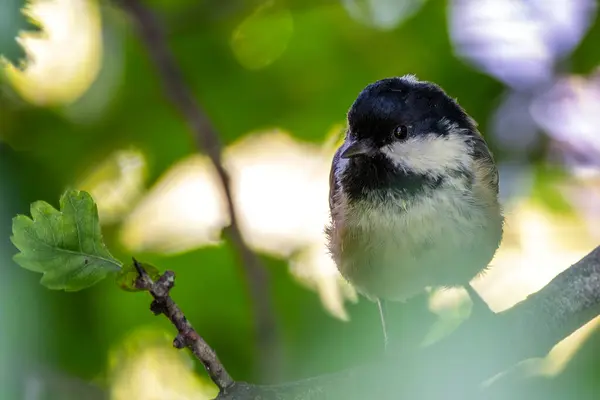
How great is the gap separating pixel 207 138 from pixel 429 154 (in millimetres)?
469

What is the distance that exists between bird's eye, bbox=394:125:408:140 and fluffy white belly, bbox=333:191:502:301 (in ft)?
0.44

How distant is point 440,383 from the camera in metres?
0.90

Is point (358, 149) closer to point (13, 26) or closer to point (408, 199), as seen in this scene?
point (408, 199)

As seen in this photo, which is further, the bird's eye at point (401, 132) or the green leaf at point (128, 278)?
the bird's eye at point (401, 132)

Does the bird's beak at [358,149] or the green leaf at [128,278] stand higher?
the bird's beak at [358,149]

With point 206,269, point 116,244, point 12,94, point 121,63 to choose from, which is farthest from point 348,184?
point 12,94

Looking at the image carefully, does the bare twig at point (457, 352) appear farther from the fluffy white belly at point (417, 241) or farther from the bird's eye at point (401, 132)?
the bird's eye at point (401, 132)

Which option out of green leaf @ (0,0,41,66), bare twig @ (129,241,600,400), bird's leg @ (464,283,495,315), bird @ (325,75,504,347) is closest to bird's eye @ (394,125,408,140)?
bird @ (325,75,504,347)

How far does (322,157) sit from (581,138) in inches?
24.7

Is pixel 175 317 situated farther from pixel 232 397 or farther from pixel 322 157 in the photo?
pixel 322 157

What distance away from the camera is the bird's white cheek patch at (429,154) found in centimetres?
152

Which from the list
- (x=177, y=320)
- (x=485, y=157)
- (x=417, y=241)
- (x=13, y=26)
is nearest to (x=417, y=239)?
(x=417, y=241)

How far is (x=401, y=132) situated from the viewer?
1.55m

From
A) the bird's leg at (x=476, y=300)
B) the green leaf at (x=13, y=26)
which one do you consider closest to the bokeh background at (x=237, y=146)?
the bird's leg at (x=476, y=300)
